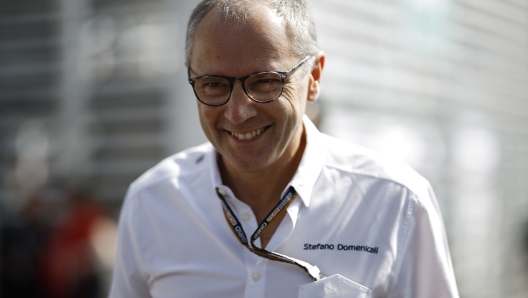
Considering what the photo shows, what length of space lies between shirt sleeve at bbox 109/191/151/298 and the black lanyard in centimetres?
40

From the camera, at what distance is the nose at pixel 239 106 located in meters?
2.05

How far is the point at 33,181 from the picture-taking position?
595 cm

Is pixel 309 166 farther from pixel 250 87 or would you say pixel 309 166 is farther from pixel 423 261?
pixel 423 261

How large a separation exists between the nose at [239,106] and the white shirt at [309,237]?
35 centimetres

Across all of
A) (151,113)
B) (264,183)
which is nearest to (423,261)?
(264,183)

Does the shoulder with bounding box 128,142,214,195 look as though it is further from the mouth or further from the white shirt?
the mouth

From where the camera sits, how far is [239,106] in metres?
2.05

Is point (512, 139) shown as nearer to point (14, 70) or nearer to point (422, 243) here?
point (14, 70)

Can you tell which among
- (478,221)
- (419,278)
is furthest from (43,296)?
(478,221)

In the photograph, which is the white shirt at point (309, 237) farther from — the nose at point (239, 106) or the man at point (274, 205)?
the nose at point (239, 106)

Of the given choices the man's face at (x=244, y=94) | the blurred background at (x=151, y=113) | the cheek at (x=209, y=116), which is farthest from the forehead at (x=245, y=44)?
the blurred background at (x=151, y=113)

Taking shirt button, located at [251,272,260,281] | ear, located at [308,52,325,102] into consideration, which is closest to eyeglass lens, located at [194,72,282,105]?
ear, located at [308,52,325,102]

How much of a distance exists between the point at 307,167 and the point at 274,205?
0.20 metres

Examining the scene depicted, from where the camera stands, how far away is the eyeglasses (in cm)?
204
